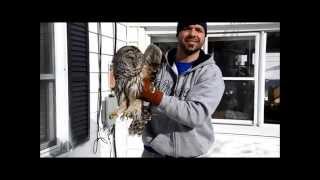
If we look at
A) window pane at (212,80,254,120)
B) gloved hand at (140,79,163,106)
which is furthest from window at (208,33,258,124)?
gloved hand at (140,79,163,106)

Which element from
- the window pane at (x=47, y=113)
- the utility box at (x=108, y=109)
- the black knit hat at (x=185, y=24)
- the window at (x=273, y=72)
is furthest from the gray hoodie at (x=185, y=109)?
the window pane at (x=47, y=113)

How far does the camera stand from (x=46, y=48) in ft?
9.84

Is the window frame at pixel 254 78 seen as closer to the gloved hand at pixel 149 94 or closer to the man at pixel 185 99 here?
the man at pixel 185 99

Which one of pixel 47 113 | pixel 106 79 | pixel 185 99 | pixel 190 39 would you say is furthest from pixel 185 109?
pixel 47 113

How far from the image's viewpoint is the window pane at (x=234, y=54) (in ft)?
10.1

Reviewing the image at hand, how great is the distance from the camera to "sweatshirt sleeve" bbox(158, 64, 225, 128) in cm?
293

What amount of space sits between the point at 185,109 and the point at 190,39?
67 centimetres

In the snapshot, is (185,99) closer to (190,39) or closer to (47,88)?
(190,39)

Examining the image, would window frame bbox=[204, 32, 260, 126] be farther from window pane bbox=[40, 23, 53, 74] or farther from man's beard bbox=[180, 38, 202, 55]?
window pane bbox=[40, 23, 53, 74]
